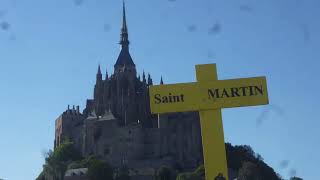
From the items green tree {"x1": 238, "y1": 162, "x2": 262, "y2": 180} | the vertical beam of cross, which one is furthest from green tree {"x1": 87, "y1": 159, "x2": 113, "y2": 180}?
the vertical beam of cross

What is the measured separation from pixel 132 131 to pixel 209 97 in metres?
74.6

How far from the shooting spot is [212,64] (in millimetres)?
34344

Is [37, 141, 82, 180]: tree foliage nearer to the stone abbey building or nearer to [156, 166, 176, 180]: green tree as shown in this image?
the stone abbey building

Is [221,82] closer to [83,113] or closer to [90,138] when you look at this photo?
[90,138]

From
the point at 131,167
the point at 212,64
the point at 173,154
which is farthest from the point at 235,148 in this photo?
the point at 212,64

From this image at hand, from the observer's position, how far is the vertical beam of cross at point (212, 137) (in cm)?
3281

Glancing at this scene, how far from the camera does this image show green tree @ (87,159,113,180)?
297 ft

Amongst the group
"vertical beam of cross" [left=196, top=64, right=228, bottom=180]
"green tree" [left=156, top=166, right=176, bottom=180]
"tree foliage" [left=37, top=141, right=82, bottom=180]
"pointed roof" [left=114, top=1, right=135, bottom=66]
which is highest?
"pointed roof" [left=114, top=1, right=135, bottom=66]

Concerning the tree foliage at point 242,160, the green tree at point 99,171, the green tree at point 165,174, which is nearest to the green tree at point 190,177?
the green tree at point 165,174

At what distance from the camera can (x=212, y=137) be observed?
3319 centimetres

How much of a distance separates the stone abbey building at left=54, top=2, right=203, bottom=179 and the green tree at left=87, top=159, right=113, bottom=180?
9.57 metres

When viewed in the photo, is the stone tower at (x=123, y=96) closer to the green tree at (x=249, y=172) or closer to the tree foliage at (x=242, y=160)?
the tree foliage at (x=242, y=160)

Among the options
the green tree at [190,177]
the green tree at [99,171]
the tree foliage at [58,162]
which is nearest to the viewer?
the green tree at [99,171]

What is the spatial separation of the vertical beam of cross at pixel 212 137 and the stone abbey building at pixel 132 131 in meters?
67.4
